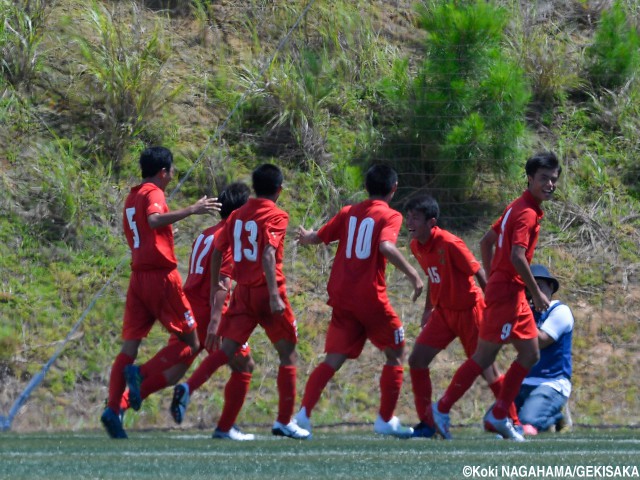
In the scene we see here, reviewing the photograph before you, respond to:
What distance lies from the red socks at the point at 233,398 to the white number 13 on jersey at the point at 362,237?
1.20 m

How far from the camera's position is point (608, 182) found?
14922 mm

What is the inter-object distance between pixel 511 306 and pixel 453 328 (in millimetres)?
813

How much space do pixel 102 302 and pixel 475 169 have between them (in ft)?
15.1

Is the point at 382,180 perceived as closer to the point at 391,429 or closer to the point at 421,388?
the point at 421,388

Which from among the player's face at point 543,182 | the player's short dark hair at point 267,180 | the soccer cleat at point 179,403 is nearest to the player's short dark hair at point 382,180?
the player's short dark hair at point 267,180

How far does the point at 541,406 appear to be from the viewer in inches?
404

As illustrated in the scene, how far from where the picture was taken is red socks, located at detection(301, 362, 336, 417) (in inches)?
356

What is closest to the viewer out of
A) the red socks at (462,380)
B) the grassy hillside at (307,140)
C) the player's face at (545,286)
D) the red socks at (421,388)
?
the red socks at (462,380)

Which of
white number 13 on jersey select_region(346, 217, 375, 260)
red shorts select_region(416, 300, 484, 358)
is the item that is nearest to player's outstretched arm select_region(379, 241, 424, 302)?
white number 13 on jersey select_region(346, 217, 375, 260)

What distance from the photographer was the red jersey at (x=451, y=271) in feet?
30.5

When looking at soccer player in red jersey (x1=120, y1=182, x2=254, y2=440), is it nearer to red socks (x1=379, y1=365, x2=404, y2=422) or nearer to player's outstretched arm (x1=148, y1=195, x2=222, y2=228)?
player's outstretched arm (x1=148, y1=195, x2=222, y2=228)

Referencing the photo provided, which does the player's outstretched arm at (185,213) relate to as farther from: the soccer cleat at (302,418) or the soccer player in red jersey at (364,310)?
the soccer cleat at (302,418)

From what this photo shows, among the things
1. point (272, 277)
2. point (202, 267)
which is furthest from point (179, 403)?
point (202, 267)

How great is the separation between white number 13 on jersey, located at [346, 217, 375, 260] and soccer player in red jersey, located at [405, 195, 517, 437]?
0.40 meters
